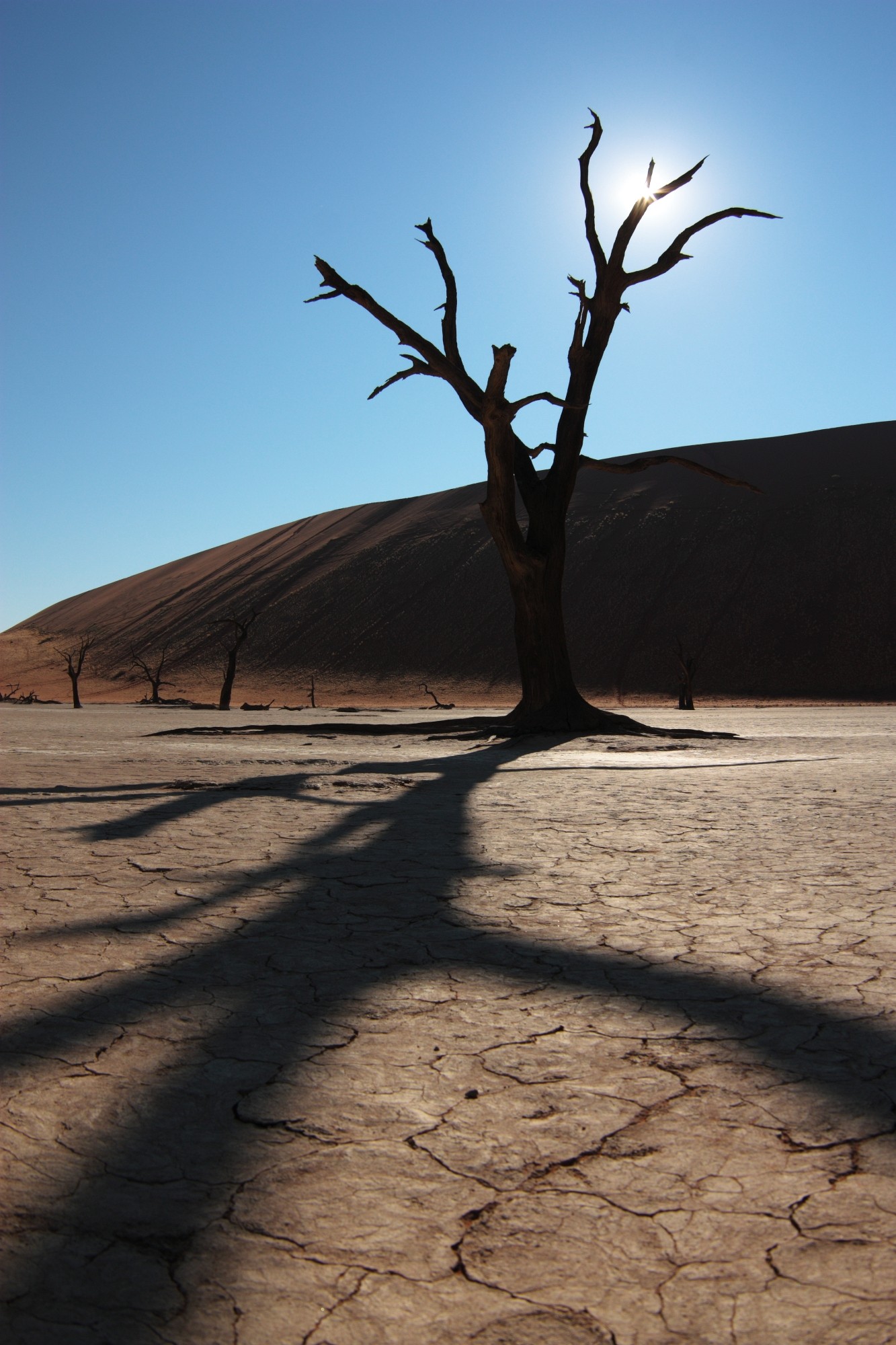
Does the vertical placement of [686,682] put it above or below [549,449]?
below

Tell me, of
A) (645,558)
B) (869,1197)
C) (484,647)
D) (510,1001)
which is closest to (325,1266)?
(869,1197)

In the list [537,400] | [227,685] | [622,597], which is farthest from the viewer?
[622,597]

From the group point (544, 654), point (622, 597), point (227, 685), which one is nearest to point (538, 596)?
point (544, 654)

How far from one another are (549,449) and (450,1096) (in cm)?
1322

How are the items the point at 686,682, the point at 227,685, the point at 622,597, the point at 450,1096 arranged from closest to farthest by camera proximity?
the point at 450,1096 → the point at 686,682 → the point at 227,685 → the point at 622,597

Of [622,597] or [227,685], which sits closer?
[227,685]

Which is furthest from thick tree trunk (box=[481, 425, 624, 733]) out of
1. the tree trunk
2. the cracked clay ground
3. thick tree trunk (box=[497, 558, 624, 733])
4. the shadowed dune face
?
the shadowed dune face

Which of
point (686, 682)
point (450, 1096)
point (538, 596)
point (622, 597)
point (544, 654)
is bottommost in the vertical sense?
point (450, 1096)

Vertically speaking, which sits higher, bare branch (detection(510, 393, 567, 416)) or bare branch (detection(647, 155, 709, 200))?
bare branch (detection(647, 155, 709, 200))

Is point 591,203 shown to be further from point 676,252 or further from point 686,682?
point 686,682

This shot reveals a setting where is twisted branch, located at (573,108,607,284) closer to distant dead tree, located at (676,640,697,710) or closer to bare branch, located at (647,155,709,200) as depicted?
bare branch, located at (647,155,709,200)

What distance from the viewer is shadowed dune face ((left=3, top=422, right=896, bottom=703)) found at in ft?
154

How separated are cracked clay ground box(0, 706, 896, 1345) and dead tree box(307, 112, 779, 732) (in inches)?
368

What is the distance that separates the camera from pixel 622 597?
53.2 m
